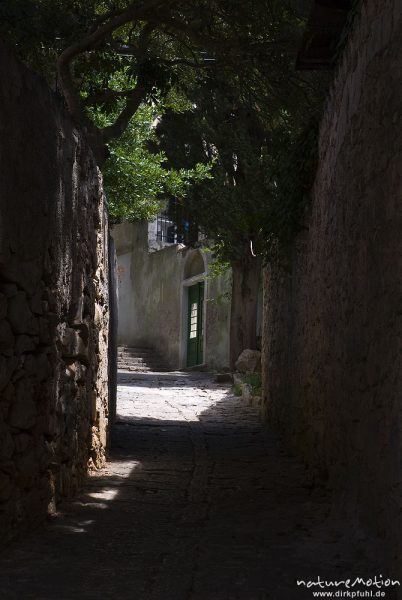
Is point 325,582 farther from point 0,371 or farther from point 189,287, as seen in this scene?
point 189,287

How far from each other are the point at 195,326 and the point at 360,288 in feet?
58.4

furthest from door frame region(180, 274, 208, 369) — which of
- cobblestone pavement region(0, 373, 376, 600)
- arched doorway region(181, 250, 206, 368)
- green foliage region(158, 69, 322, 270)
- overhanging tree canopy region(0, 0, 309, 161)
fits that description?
cobblestone pavement region(0, 373, 376, 600)

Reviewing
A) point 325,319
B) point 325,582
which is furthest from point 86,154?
point 325,582

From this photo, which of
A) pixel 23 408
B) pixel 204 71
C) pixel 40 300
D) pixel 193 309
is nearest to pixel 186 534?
pixel 23 408

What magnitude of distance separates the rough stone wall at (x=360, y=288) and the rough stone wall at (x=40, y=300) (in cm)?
178

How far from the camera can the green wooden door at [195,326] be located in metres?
21.9

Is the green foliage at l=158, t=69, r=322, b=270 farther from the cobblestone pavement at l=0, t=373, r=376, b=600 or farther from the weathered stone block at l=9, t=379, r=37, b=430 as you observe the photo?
the weathered stone block at l=9, t=379, r=37, b=430

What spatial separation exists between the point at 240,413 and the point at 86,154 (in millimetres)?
6332

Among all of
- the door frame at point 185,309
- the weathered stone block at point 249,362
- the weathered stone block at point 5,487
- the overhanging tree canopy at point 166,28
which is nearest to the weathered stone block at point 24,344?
the weathered stone block at point 5,487

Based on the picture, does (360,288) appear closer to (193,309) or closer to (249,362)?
(249,362)

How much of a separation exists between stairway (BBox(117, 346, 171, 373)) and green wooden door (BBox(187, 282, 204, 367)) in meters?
0.77

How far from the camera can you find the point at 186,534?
488cm

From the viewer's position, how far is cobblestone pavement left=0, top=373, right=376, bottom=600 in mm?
3812

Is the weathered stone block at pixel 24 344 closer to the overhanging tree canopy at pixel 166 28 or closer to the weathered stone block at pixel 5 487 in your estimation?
the weathered stone block at pixel 5 487
